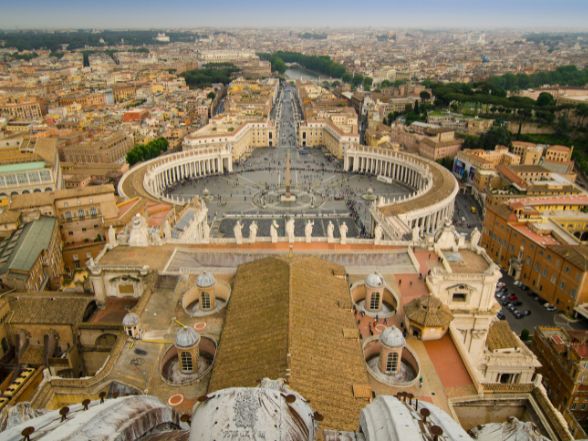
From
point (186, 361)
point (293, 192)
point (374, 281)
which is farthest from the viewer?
point (293, 192)

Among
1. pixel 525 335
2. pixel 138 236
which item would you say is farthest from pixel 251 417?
pixel 525 335

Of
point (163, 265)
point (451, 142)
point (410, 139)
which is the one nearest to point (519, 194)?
point (451, 142)

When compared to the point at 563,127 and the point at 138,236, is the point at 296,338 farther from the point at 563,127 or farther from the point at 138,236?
the point at 563,127

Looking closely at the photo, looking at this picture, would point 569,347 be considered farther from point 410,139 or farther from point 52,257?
point 410,139

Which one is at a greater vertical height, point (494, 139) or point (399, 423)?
point (399, 423)

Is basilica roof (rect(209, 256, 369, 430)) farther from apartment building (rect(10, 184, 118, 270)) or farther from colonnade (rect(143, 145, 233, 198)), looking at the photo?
colonnade (rect(143, 145, 233, 198))

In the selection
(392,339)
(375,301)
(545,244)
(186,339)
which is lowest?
(545,244)

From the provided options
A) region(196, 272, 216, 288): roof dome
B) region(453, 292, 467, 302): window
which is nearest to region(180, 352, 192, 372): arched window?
region(196, 272, 216, 288): roof dome
